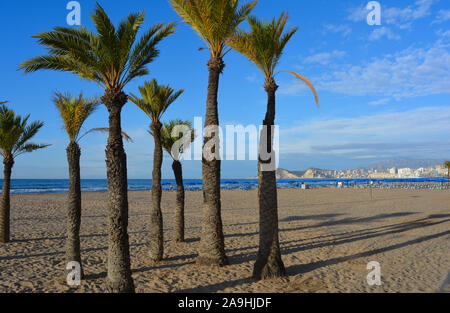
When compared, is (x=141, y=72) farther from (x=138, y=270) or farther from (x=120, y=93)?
(x=138, y=270)

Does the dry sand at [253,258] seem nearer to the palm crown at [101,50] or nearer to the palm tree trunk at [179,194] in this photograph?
the palm tree trunk at [179,194]

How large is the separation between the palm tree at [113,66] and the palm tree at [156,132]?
234cm

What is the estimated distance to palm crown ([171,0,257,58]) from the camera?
7.90 meters

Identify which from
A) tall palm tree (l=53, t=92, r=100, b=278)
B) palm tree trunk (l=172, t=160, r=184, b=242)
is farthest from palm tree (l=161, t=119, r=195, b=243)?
tall palm tree (l=53, t=92, r=100, b=278)

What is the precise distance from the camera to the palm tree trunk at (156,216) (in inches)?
362

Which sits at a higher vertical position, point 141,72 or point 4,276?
point 141,72

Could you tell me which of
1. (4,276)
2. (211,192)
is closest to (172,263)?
(211,192)

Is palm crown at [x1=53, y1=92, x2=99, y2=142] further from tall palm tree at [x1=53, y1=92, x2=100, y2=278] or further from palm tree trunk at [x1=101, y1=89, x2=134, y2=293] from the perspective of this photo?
palm tree trunk at [x1=101, y1=89, x2=134, y2=293]

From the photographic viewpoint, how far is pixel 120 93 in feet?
20.1

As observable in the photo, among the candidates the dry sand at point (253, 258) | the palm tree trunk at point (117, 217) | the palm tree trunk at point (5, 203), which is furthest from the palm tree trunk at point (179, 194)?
the palm tree trunk at point (5, 203)

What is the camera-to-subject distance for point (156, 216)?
365 inches
